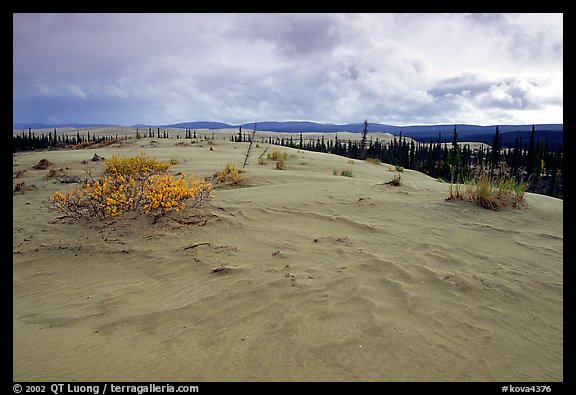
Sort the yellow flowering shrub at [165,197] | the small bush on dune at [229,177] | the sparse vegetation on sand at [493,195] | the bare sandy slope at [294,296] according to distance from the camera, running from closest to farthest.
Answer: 1. the bare sandy slope at [294,296]
2. the yellow flowering shrub at [165,197]
3. the sparse vegetation on sand at [493,195]
4. the small bush on dune at [229,177]

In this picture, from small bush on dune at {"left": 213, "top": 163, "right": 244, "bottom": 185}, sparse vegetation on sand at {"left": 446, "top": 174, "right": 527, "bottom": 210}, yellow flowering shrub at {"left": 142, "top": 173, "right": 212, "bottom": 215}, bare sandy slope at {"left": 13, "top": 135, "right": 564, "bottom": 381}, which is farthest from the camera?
small bush on dune at {"left": 213, "top": 163, "right": 244, "bottom": 185}

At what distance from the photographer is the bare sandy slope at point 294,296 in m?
2.74

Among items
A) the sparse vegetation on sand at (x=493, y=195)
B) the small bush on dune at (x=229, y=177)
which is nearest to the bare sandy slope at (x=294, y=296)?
the sparse vegetation on sand at (x=493, y=195)

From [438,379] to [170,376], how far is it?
196 cm

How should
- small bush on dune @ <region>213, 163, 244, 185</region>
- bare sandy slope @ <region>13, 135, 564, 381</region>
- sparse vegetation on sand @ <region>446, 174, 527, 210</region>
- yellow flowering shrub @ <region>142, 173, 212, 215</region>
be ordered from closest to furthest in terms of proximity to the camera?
bare sandy slope @ <region>13, 135, 564, 381</region>, yellow flowering shrub @ <region>142, 173, 212, 215</region>, sparse vegetation on sand @ <region>446, 174, 527, 210</region>, small bush on dune @ <region>213, 163, 244, 185</region>

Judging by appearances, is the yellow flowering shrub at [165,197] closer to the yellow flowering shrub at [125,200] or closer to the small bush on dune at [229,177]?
the yellow flowering shrub at [125,200]

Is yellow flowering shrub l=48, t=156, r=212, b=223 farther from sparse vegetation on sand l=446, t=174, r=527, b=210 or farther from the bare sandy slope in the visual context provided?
sparse vegetation on sand l=446, t=174, r=527, b=210

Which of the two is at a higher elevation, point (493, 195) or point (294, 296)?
point (493, 195)

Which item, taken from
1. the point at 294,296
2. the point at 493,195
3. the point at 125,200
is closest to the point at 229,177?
the point at 125,200

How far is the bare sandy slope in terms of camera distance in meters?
2.74

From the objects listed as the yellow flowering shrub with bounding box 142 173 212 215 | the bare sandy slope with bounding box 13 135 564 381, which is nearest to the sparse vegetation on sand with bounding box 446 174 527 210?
the bare sandy slope with bounding box 13 135 564 381

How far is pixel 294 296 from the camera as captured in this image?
3742mm

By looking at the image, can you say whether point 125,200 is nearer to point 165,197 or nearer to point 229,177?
point 165,197
